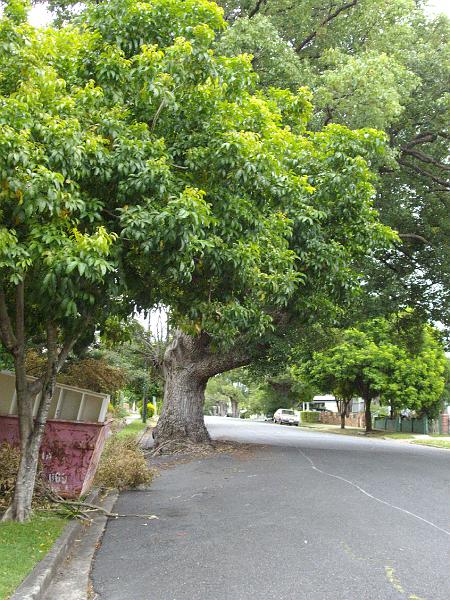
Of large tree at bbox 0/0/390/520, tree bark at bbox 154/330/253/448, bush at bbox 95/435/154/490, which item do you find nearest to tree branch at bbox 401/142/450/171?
tree bark at bbox 154/330/253/448

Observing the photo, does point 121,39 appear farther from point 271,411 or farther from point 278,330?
point 271,411

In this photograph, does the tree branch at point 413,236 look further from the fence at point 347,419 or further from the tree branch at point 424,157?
the fence at point 347,419

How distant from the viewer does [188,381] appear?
18641 millimetres

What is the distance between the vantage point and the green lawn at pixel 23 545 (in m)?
5.13

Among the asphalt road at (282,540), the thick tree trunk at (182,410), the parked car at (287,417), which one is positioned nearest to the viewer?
the asphalt road at (282,540)

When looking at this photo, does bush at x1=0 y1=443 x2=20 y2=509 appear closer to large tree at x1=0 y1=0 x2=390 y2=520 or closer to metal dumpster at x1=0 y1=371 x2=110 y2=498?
metal dumpster at x1=0 y1=371 x2=110 y2=498

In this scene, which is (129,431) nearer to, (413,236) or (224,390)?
(413,236)

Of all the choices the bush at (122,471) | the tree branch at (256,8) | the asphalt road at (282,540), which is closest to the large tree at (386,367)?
the tree branch at (256,8)

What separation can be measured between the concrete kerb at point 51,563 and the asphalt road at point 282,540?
35cm

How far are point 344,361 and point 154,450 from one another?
1930 cm

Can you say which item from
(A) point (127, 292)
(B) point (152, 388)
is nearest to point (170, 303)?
(A) point (127, 292)

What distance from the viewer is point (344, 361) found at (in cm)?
3444

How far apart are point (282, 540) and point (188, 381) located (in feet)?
39.0

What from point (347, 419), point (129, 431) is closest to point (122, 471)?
point (129, 431)
